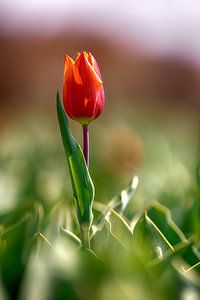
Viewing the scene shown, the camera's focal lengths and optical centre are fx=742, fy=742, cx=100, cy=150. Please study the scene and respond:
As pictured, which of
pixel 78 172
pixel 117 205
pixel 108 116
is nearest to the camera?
pixel 78 172

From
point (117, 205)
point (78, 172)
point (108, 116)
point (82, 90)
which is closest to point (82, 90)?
point (82, 90)

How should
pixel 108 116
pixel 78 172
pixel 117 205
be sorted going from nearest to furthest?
pixel 78 172, pixel 117 205, pixel 108 116

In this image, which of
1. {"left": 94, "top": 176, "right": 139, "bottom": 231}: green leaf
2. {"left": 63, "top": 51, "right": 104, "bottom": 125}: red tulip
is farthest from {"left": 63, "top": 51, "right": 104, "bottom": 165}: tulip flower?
{"left": 94, "top": 176, "right": 139, "bottom": 231}: green leaf

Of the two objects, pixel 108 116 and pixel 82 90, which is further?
pixel 108 116

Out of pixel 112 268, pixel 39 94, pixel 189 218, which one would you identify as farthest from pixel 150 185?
pixel 39 94

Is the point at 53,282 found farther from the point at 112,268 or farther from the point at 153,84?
the point at 153,84

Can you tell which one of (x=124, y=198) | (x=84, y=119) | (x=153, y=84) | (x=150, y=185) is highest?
(x=84, y=119)

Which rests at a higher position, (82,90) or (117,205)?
(82,90)

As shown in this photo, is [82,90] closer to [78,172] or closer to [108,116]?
[78,172]
